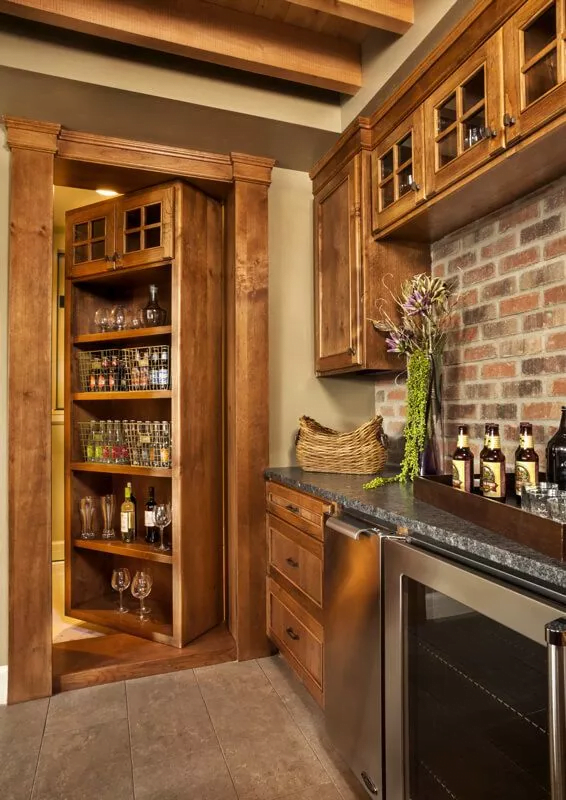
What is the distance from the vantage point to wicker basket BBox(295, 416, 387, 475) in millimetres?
2213

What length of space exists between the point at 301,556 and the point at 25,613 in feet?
3.89

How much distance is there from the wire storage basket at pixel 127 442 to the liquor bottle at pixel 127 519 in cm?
21

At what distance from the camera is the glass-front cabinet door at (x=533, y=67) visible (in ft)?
4.20

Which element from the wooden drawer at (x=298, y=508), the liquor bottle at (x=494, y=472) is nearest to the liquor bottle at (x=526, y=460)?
the liquor bottle at (x=494, y=472)

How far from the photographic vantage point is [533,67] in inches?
53.9

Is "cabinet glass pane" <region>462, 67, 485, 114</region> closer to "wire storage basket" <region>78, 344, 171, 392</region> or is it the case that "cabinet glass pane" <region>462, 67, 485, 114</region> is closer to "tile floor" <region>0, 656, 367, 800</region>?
"wire storage basket" <region>78, 344, 171, 392</region>

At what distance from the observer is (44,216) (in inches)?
87.2

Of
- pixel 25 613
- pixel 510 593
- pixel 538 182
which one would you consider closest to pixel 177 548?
pixel 25 613

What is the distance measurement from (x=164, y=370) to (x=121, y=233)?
2.39 feet

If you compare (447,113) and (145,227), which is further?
(145,227)

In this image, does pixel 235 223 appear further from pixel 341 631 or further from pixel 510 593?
pixel 510 593

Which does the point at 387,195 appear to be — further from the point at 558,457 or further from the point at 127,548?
the point at 127,548

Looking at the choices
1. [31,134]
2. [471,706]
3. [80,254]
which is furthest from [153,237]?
[471,706]

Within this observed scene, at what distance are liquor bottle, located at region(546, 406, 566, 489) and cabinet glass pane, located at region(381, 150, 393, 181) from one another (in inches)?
48.0
